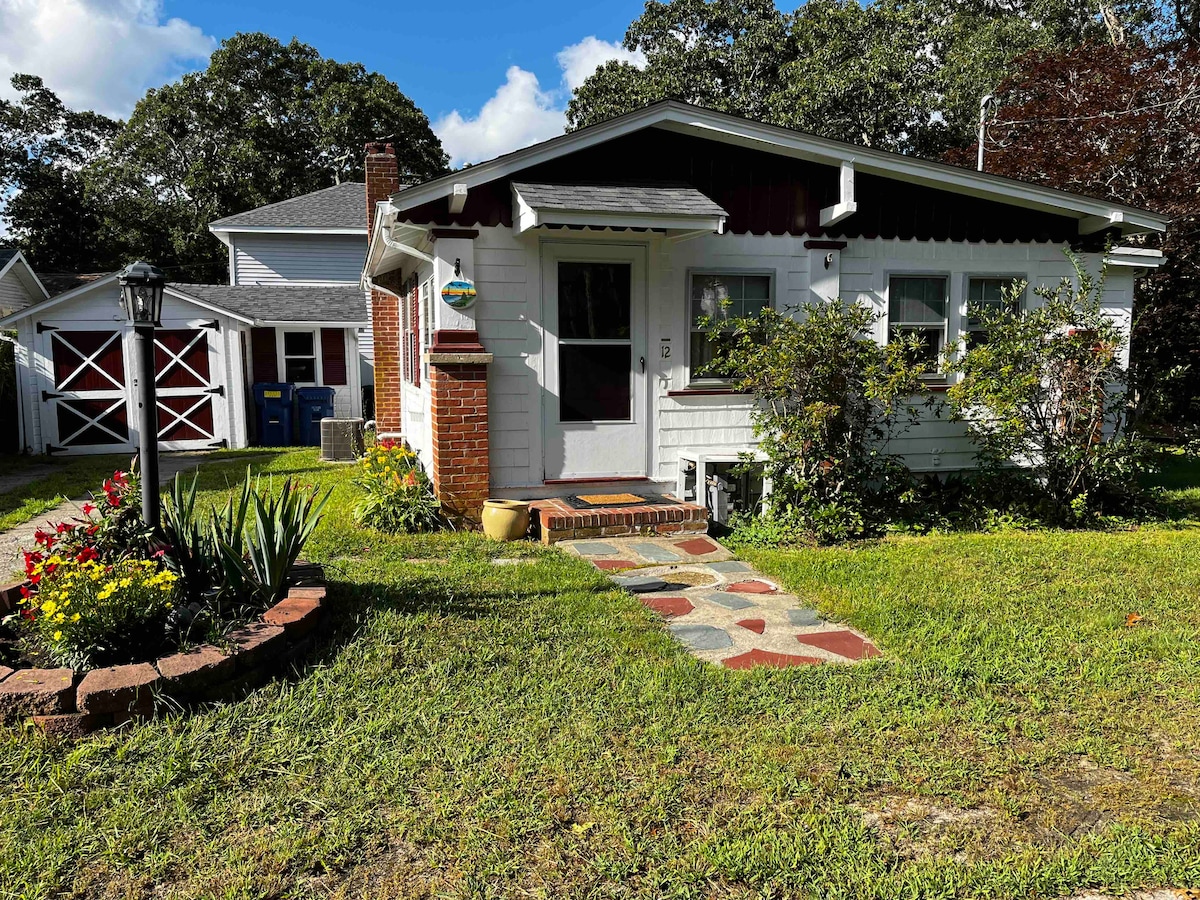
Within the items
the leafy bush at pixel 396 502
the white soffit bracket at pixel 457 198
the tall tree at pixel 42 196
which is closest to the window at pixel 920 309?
the white soffit bracket at pixel 457 198

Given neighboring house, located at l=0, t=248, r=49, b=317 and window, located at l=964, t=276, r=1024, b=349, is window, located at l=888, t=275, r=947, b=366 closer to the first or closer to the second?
window, located at l=964, t=276, r=1024, b=349

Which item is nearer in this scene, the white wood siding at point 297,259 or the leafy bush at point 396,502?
the leafy bush at point 396,502

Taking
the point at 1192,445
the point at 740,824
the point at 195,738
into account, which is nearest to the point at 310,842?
the point at 195,738

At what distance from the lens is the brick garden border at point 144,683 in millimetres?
3248

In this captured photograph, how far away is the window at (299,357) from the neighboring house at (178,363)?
2cm

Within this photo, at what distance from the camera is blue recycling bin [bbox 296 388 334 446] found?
14.7 m

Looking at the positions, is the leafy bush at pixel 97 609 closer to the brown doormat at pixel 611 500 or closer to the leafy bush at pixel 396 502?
the leafy bush at pixel 396 502

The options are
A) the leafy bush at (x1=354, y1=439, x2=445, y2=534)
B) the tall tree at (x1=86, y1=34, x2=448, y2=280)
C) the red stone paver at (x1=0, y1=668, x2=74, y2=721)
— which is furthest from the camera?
A: the tall tree at (x1=86, y1=34, x2=448, y2=280)

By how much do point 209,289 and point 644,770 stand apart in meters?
16.3

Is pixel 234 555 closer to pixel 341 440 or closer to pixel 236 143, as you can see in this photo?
pixel 341 440

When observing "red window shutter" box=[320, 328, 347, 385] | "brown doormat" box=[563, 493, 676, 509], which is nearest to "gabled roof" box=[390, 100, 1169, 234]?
"brown doormat" box=[563, 493, 676, 509]

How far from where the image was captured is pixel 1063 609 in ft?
16.3

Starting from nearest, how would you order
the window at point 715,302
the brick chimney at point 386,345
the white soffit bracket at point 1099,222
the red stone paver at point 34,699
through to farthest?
the red stone paver at point 34,699 < the window at point 715,302 < the white soffit bracket at point 1099,222 < the brick chimney at point 386,345

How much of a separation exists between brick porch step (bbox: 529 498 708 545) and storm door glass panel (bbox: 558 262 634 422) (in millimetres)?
942
